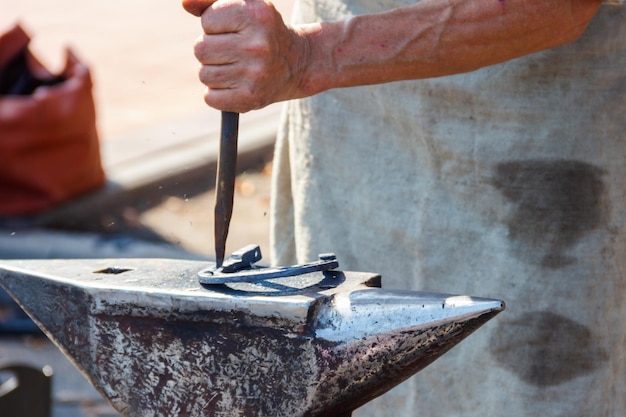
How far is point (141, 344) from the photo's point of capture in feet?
4.55

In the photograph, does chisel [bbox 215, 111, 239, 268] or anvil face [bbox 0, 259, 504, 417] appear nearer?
anvil face [bbox 0, 259, 504, 417]

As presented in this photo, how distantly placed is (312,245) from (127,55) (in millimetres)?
5463

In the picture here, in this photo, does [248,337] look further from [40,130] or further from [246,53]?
[40,130]

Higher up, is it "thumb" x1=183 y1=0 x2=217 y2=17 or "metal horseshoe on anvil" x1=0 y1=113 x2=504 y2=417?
"thumb" x1=183 y1=0 x2=217 y2=17

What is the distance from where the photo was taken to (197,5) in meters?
1.46

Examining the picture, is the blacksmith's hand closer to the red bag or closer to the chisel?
the chisel

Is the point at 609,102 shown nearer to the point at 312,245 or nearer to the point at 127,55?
the point at 312,245

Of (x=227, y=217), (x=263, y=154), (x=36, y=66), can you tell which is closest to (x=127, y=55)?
(x=263, y=154)

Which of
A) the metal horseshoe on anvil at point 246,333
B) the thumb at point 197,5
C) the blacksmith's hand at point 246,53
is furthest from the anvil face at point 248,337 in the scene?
the thumb at point 197,5

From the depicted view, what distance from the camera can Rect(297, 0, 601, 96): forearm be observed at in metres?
1.47

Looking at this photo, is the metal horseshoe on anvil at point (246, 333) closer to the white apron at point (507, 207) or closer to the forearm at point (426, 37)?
the forearm at point (426, 37)

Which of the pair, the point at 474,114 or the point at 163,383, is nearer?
the point at 163,383

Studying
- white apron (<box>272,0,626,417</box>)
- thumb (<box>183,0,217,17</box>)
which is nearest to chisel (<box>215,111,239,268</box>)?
thumb (<box>183,0,217,17</box>)

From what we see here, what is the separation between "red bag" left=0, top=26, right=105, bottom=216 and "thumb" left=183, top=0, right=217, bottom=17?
2905mm
